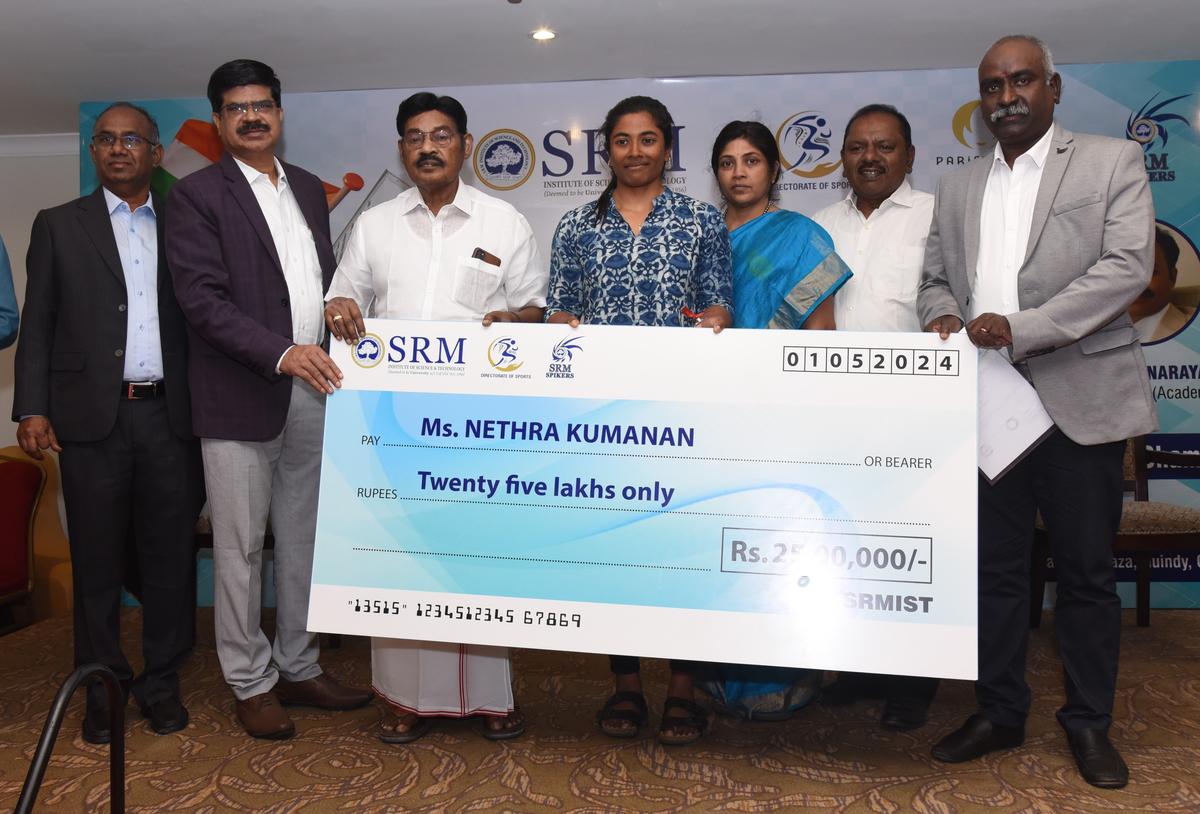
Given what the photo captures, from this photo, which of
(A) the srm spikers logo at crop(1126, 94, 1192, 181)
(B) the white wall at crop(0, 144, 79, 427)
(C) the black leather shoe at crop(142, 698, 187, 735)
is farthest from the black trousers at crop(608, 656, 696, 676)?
(B) the white wall at crop(0, 144, 79, 427)

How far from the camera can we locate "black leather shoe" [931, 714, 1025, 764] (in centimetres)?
Result: 257

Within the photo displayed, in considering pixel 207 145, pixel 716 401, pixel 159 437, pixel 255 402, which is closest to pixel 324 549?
pixel 255 402

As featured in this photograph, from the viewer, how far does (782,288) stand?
270 centimetres

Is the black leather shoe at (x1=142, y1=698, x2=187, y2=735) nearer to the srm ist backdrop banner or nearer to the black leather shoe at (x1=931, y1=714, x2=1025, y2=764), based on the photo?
the black leather shoe at (x1=931, y1=714, x2=1025, y2=764)

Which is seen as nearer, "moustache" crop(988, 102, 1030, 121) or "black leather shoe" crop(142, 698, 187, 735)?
"moustache" crop(988, 102, 1030, 121)

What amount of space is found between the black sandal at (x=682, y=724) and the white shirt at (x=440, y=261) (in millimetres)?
1283

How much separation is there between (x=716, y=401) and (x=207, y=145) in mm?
3949

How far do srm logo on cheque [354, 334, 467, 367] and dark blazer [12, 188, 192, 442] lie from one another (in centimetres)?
76

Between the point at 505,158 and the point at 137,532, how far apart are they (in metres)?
2.81

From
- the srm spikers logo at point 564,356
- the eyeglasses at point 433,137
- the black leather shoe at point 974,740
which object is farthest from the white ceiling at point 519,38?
the black leather shoe at point 974,740

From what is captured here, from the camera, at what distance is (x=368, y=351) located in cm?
250

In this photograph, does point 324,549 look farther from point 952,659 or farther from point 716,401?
point 952,659

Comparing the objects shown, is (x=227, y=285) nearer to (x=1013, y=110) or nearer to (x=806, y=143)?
(x=1013, y=110)

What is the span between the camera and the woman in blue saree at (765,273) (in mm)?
2691
